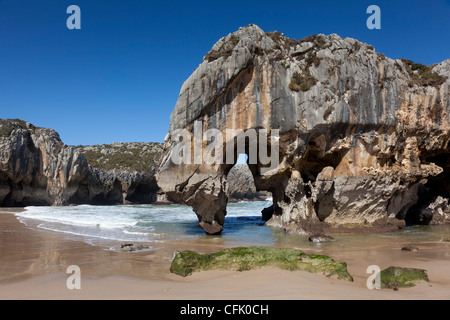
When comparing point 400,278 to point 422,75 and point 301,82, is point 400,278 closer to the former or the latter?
point 301,82

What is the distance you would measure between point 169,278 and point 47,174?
148 feet

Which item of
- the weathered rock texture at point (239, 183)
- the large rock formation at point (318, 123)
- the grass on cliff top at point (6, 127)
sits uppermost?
the grass on cliff top at point (6, 127)

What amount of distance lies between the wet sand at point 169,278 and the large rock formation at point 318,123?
5.89 metres

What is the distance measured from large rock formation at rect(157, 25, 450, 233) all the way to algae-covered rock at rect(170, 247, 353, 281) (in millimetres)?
8478

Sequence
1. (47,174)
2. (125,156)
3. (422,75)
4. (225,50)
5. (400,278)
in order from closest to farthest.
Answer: (400,278) < (225,50) < (422,75) < (47,174) < (125,156)

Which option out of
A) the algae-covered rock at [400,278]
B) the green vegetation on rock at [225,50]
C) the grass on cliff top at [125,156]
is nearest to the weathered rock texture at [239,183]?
the grass on cliff top at [125,156]

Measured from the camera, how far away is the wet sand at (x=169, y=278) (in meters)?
5.52

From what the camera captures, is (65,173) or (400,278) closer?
(400,278)

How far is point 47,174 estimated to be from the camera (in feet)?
151

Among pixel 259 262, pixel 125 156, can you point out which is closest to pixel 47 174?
pixel 125 156

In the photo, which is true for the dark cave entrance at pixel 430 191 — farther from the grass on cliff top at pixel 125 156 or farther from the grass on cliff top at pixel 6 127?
the grass on cliff top at pixel 125 156

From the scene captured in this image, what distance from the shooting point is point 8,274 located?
7750mm
